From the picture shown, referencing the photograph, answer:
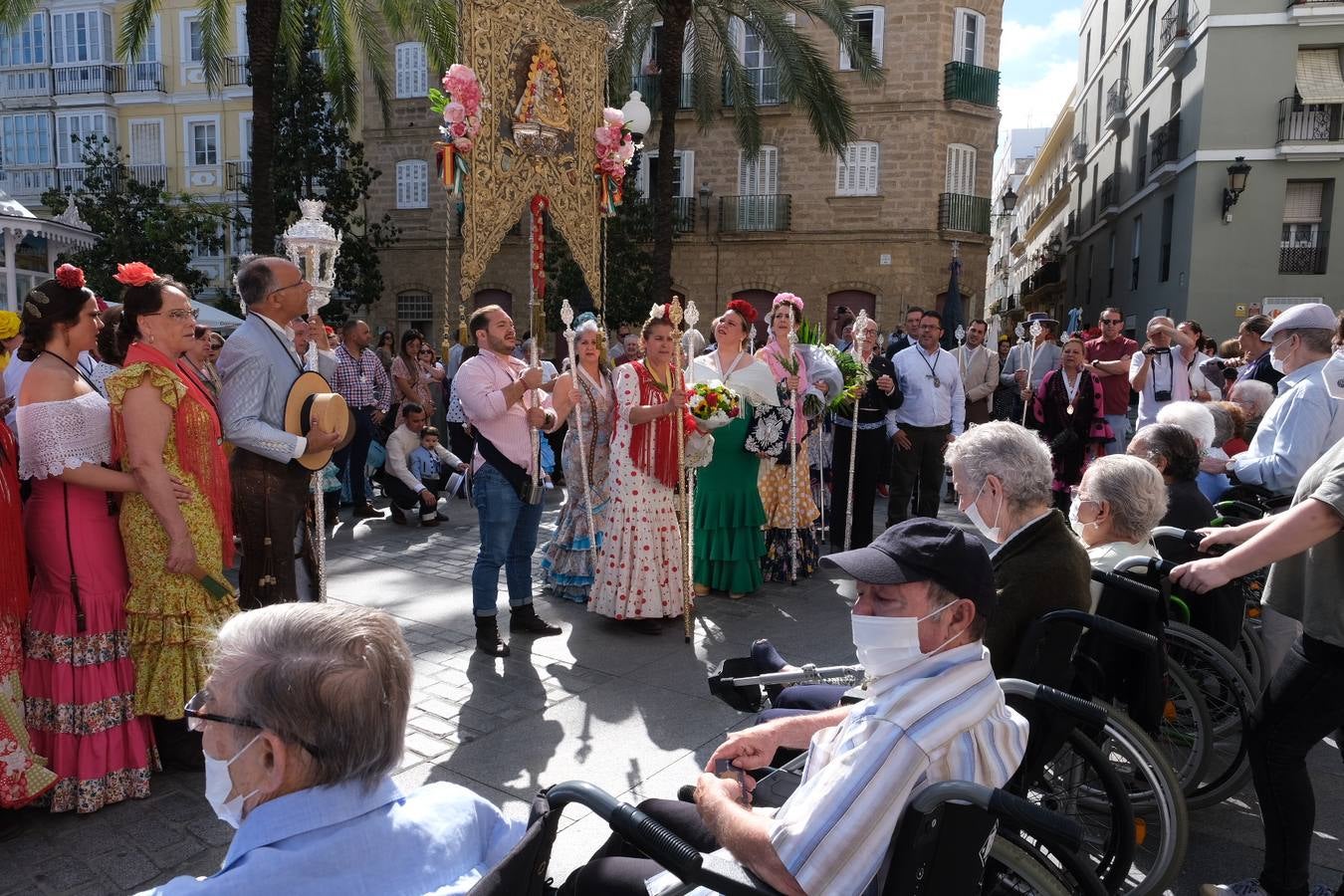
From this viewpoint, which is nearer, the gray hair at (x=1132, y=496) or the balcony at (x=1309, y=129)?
the gray hair at (x=1132, y=496)

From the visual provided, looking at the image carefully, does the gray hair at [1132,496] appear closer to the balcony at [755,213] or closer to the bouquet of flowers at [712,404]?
the bouquet of flowers at [712,404]

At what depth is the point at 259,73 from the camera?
10.2 metres

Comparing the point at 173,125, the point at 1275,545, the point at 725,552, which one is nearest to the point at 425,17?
the point at 725,552

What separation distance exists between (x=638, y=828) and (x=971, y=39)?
2559 centimetres

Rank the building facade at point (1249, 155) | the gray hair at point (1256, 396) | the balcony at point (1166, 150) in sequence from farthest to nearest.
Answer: the balcony at point (1166, 150) → the building facade at point (1249, 155) → the gray hair at point (1256, 396)

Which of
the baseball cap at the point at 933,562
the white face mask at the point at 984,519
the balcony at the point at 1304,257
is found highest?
the balcony at the point at 1304,257

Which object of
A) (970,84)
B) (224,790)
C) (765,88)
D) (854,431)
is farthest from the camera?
(765,88)

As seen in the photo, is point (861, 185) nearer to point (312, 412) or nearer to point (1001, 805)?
point (312, 412)

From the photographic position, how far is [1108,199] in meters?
28.9

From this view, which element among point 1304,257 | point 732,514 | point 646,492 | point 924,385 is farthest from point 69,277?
point 1304,257

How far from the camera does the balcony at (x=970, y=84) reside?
75.1ft

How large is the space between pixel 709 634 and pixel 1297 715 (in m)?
3.49

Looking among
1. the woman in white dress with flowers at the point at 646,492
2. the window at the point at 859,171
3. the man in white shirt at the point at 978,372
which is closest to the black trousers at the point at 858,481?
the woman in white dress with flowers at the point at 646,492

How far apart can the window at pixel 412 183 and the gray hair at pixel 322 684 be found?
26.6 metres
